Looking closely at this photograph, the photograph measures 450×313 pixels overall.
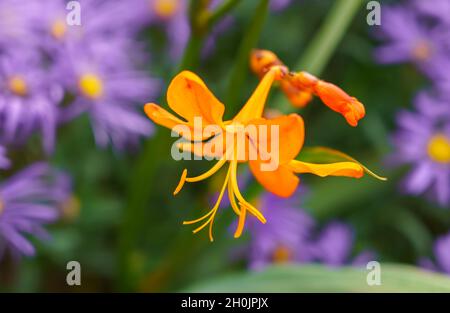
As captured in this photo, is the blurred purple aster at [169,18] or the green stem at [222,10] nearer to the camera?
the green stem at [222,10]

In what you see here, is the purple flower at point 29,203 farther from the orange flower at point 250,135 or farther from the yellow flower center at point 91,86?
the orange flower at point 250,135

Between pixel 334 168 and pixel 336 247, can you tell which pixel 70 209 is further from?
pixel 334 168

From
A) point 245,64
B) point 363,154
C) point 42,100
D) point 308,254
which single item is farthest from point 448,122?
point 42,100

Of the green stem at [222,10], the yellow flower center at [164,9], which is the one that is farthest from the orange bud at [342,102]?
the yellow flower center at [164,9]

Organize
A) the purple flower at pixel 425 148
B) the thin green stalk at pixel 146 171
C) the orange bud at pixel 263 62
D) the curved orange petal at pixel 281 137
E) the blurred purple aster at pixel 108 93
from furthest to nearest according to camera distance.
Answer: the purple flower at pixel 425 148
the blurred purple aster at pixel 108 93
the thin green stalk at pixel 146 171
the orange bud at pixel 263 62
the curved orange petal at pixel 281 137

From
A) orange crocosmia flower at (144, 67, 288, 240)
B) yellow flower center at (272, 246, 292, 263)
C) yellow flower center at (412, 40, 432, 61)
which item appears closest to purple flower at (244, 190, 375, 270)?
yellow flower center at (272, 246, 292, 263)

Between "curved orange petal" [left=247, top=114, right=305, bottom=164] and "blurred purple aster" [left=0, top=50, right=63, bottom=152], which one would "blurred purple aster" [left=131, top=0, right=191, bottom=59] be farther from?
"curved orange petal" [left=247, top=114, right=305, bottom=164]
